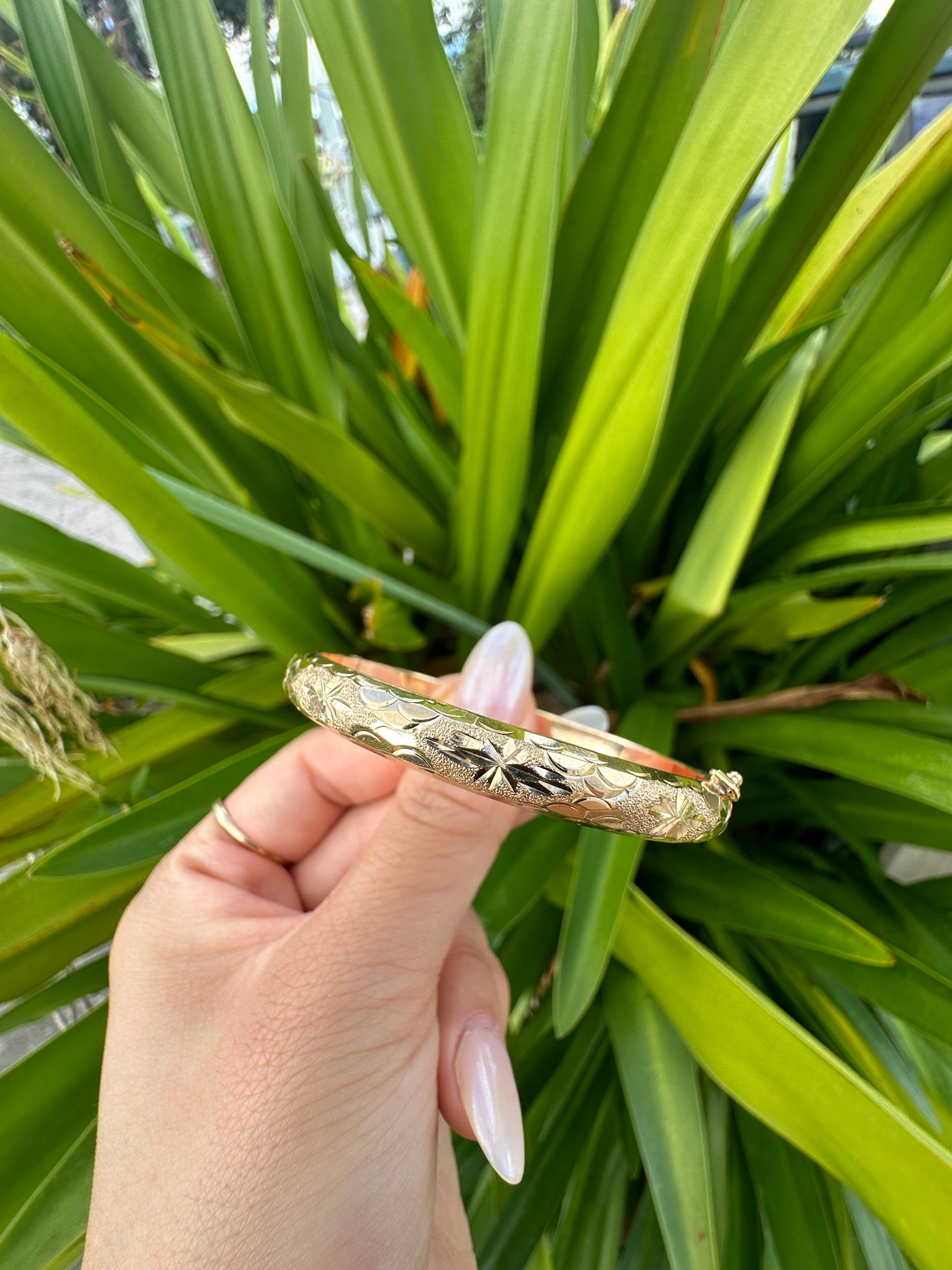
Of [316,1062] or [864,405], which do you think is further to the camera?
[864,405]

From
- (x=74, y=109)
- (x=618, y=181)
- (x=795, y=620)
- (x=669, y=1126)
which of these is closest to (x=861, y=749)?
(x=795, y=620)

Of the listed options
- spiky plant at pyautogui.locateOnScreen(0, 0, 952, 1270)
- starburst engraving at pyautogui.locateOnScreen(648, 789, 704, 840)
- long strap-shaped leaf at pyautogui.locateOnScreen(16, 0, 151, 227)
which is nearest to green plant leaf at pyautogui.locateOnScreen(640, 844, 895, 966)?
spiky plant at pyautogui.locateOnScreen(0, 0, 952, 1270)

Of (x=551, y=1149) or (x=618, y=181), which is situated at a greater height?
(x=618, y=181)

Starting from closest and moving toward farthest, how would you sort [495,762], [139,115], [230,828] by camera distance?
[495,762]
[230,828]
[139,115]

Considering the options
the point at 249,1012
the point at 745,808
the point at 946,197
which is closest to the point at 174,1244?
the point at 249,1012

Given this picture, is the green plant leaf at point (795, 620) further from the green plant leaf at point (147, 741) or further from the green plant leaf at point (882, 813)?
the green plant leaf at point (147, 741)

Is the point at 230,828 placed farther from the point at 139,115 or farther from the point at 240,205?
the point at 139,115

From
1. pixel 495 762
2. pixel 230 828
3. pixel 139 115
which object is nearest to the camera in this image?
pixel 495 762
